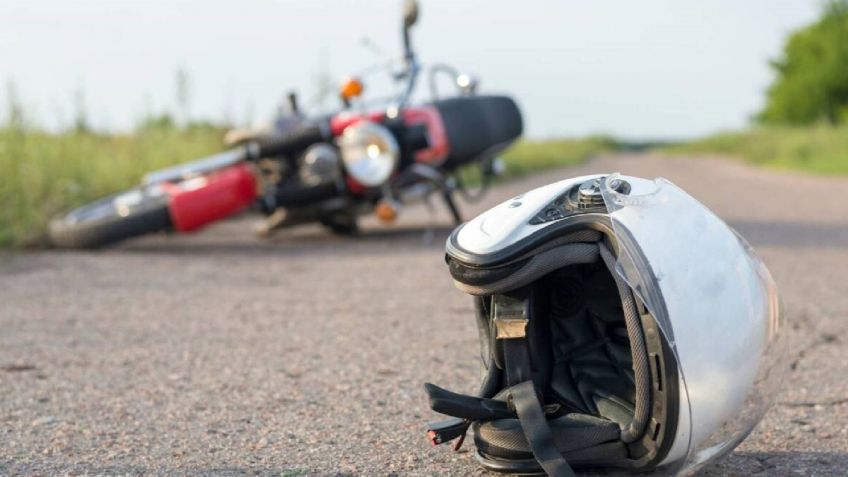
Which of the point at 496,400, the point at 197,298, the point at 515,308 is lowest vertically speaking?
the point at 197,298

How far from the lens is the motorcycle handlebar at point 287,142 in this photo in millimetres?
7336

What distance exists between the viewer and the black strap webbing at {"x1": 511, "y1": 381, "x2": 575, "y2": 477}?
7.58 feet

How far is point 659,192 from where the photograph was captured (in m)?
2.40

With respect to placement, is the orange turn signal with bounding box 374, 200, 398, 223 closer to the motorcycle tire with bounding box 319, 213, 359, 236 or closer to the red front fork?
the motorcycle tire with bounding box 319, 213, 359, 236

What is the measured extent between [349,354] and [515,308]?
1633 mm

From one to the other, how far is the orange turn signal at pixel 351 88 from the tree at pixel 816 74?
1515 inches

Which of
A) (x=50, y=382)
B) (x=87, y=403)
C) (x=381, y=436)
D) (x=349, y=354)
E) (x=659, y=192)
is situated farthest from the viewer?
(x=349, y=354)

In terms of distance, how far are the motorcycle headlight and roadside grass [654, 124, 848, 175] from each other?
1394 centimetres

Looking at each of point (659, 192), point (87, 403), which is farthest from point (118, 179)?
point (659, 192)

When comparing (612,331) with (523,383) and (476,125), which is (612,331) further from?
(476,125)

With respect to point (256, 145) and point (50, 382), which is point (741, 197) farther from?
point (50, 382)

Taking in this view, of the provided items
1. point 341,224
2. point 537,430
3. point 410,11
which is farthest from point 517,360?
point 341,224

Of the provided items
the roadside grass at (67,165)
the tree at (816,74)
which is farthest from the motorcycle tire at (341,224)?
the tree at (816,74)

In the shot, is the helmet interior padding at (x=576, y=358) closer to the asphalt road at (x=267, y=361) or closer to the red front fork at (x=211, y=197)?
the asphalt road at (x=267, y=361)
